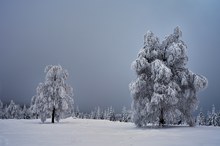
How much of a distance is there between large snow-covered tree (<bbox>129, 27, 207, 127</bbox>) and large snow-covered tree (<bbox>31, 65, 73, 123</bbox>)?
19173 millimetres

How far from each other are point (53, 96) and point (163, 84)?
2372 cm

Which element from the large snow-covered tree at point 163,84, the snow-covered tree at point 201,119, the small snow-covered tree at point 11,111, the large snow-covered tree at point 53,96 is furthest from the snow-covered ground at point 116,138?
the small snow-covered tree at point 11,111

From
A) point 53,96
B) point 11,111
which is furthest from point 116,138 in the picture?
point 11,111

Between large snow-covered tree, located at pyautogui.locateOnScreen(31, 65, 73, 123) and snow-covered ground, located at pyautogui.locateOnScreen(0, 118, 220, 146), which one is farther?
large snow-covered tree, located at pyautogui.locateOnScreen(31, 65, 73, 123)

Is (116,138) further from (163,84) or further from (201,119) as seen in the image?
(201,119)

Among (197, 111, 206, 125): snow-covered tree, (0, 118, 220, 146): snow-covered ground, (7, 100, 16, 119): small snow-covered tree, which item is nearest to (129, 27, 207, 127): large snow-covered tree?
(0, 118, 220, 146): snow-covered ground

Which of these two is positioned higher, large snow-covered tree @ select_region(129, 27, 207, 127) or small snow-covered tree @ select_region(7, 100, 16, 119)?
large snow-covered tree @ select_region(129, 27, 207, 127)

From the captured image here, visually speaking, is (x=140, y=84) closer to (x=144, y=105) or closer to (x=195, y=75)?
(x=144, y=105)

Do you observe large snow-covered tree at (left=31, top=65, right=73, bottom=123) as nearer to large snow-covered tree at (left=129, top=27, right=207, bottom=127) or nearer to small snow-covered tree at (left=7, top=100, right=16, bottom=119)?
large snow-covered tree at (left=129, top=27, right=207, bottom=127)

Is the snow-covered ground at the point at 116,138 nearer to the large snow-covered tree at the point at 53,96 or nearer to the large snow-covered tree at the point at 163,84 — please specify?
the large snow-covered tree at the point at 163,84

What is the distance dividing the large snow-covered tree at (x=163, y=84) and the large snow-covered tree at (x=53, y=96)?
19.2 meters

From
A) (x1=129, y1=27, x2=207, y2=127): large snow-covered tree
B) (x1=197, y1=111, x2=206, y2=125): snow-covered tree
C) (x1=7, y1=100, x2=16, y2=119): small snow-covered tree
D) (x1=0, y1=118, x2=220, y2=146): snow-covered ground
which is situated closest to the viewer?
(x1=0, y1=118, x2=220, y2=146): snow-covered ground

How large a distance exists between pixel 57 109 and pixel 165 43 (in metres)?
23.7

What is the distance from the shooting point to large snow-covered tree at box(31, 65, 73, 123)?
150ft
